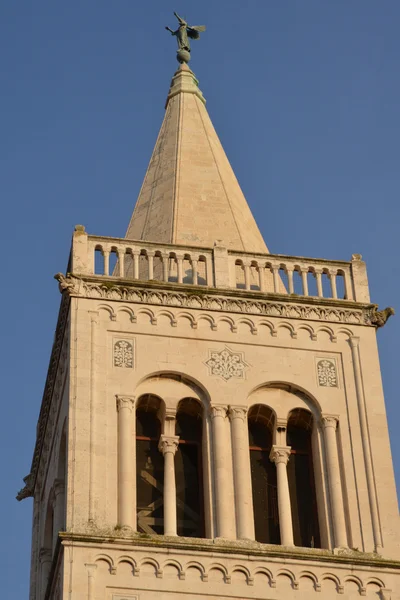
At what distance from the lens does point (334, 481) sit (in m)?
34.1

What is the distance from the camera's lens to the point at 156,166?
4084 cm

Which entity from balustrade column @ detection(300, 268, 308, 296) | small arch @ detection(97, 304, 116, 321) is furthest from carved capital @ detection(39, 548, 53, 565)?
balustrade column @ detection(300, 268, 308, 296)

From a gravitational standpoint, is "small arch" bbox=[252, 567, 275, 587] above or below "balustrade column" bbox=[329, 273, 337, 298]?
below

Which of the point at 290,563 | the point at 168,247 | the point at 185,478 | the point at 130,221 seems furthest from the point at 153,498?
the point at 130,221

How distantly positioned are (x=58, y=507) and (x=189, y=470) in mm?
2365

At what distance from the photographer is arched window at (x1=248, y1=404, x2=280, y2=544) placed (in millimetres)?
33781

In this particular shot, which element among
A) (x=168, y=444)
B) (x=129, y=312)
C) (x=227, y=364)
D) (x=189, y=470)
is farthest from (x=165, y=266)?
(x=189, y=470)

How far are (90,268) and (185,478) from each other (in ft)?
14.4

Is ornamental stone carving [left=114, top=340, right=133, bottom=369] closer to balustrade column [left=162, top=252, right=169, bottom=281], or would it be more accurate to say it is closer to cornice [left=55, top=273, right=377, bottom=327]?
cornice [left=55, top=273, right=377, bottom=327]

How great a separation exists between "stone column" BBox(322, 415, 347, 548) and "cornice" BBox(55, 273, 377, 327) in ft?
7.52

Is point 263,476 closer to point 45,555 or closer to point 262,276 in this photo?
point 262,276

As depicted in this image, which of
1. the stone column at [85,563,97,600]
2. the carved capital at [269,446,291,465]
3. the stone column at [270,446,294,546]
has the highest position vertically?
the carved capital at [269,446,291,465]

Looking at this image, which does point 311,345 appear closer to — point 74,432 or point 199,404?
point 199,404

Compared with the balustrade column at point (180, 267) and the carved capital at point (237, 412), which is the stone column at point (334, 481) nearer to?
the carved capital at point (237, 412)
